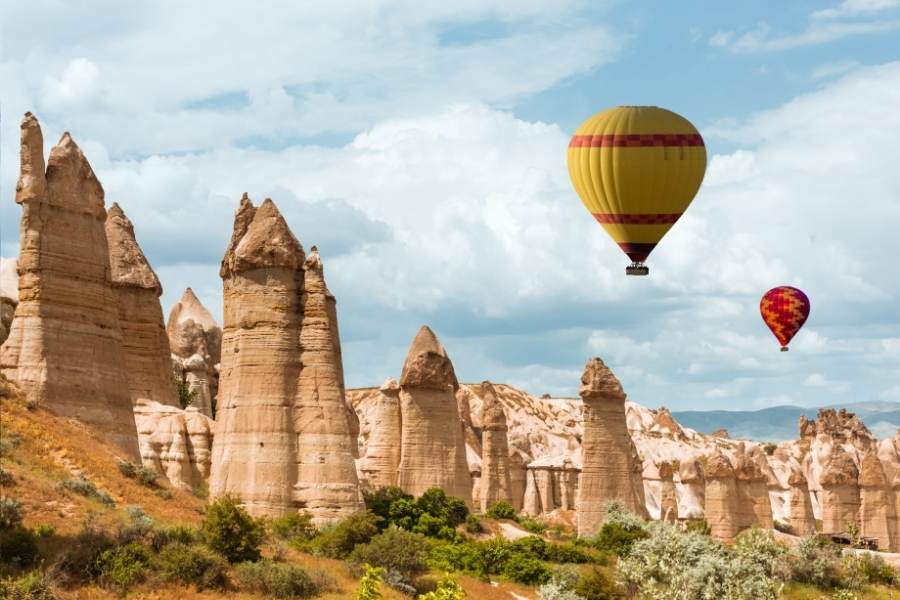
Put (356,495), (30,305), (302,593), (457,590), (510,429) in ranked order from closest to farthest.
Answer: (457,590)
(302,593)
(30,305)
(356,495)
(510,429)

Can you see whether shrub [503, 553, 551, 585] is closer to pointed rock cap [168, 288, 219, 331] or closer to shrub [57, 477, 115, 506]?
shrub [57, 477, 115, 506]

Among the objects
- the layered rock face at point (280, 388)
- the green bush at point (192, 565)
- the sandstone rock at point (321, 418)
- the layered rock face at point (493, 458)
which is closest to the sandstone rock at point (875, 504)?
the layered rock face at point (493, 458)

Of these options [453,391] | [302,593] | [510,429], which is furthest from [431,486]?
[510,429]

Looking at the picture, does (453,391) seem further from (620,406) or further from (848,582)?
(848,582)

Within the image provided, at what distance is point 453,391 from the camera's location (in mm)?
65312

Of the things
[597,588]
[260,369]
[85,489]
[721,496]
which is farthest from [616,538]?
[85,489]

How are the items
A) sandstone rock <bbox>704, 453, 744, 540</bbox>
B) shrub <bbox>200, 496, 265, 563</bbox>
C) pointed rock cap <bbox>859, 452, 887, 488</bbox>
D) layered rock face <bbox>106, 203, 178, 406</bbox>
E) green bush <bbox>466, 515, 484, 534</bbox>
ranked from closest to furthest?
shrub <bbox>200, 496, 265, 563</bbox>
layered rock face <bbox>106, 203, 178, 406</bbox>
green bush <bbox>466, 515, 484, 534</bbox>
sandstone rock <bbox>704, 453, 744, 540</bbox>
pointed rock cap <bbox>859, 452, 887, 488</bbox>

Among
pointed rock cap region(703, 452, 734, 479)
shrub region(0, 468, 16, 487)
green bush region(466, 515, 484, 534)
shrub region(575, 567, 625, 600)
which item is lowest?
shrub region(575, 567, 625, 600)

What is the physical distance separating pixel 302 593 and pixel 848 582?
3192cm

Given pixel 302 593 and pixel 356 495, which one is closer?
pixel 302 593

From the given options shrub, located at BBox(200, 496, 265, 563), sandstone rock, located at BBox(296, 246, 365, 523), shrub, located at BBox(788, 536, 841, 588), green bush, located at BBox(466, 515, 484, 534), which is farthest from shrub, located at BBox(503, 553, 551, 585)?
shrub, located at BBox(788, 536, 841, 588)

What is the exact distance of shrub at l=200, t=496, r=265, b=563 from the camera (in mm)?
38688

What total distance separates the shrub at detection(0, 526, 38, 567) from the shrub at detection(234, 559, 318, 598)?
A: 571 centimetres

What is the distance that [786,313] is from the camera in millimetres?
68125
